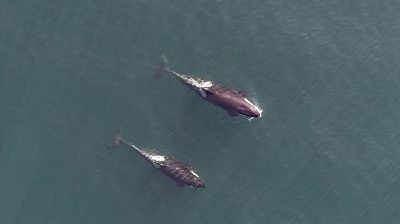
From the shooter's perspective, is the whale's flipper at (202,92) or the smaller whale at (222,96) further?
the whale's flipper at (202,92)

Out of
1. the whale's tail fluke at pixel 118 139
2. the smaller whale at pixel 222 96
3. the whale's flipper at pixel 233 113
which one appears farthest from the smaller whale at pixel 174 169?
the smaller whale at pixel 222 96

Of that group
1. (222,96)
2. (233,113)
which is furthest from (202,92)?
(233,113)

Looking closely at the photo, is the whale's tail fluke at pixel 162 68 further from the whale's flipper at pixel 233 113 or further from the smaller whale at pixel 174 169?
the smaller whale at pixel 174 169

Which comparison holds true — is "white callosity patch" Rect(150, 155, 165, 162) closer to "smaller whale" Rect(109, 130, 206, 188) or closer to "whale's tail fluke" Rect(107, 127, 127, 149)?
"smaller whale" Rect(109, 130, 206, 188)

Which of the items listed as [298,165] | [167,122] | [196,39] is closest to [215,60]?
[196,39]

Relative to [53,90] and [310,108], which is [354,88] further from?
[53,90]

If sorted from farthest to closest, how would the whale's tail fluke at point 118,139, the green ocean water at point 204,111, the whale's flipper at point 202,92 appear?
1. the whale's tail fluke at point 118,139
2. the green ocean water at point 204,111
3. the whale's flipper at point 202,92

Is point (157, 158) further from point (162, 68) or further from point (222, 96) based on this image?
point (222, 96)
